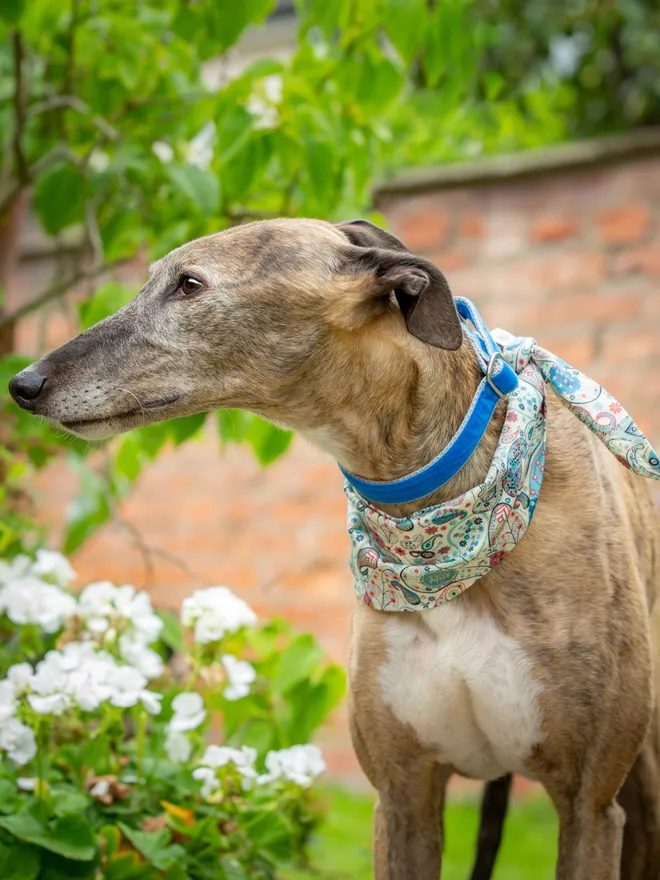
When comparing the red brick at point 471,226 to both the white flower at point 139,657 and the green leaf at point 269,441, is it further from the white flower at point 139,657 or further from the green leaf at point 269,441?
the white flower at point 139,657

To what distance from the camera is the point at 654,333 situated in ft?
13.4

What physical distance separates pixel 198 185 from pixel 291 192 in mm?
448

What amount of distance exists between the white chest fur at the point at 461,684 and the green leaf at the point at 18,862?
72cm

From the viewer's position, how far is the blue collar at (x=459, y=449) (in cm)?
186

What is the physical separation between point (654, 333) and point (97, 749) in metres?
2.63

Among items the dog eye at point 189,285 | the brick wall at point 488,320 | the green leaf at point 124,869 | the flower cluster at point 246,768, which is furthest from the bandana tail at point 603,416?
the brick wall at point 488,320

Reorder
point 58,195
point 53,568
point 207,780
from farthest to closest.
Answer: point 58,195, point 53,568, point 207,780

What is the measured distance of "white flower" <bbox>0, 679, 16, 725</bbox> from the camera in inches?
83.8

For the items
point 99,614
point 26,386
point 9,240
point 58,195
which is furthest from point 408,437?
point 9,240

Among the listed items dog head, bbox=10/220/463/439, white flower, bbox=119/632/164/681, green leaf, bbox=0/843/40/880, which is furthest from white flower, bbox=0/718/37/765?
dog head, bbox=10/220/463/439

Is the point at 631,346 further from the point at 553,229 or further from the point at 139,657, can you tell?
the point at 139,657

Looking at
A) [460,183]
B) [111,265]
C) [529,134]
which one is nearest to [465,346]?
[111,265]

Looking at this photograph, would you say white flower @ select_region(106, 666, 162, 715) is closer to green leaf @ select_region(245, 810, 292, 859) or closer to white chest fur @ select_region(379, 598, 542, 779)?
green leaf @ select_region(245, 810, 292, 859)

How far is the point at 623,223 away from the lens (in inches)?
163
